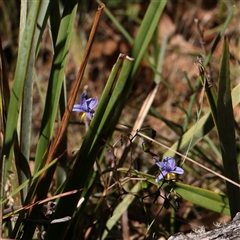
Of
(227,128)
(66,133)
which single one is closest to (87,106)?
(66,133)

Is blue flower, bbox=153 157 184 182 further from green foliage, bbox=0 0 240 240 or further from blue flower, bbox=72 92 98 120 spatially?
blue flower, bbox=72 92 98 120

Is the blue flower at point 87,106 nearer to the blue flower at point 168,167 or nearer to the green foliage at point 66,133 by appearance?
the green foliage at point 66,133

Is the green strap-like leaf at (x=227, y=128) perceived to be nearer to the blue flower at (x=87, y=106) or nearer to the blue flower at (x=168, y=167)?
→ the blue flower at (x=168, y=167)

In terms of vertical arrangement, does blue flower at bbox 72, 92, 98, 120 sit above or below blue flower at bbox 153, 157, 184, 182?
above

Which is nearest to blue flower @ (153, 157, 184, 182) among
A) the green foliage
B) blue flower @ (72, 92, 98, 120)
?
the green foliage

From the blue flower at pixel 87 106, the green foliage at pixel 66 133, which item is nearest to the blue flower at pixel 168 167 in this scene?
the green foliage at pixel 66 133

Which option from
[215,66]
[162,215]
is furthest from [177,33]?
[162,215]

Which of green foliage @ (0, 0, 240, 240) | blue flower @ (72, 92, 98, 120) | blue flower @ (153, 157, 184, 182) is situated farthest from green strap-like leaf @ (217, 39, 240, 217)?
blue flower @ (72, 92, 98, 120)

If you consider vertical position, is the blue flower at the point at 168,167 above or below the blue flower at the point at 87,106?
below

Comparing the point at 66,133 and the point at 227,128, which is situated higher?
the point at 227,128

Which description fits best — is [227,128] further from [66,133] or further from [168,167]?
[66,133]

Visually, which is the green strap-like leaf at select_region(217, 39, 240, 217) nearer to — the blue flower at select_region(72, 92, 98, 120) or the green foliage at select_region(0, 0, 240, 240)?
the green foliage at select_region(0, 0, 240, 240)

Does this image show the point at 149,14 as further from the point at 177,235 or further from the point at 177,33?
the point at 177,33
